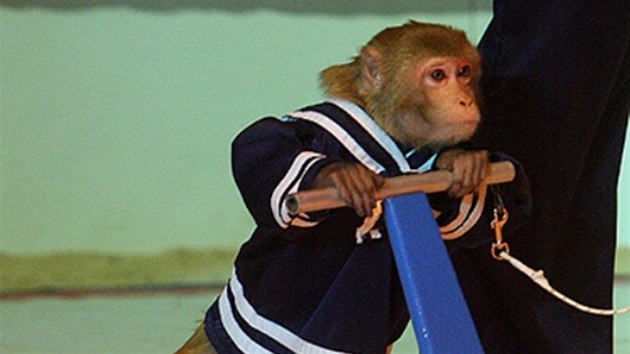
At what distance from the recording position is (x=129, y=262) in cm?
281

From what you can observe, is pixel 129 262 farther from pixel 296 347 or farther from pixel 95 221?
pixel 296 347

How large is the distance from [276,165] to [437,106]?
0.59 feet

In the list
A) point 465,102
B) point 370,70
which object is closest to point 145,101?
point 370,70

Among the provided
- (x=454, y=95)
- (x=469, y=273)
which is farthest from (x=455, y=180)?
(x=469, y=273)

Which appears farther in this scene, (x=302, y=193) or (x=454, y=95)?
(x=454, y=95)

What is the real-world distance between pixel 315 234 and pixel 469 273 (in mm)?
344

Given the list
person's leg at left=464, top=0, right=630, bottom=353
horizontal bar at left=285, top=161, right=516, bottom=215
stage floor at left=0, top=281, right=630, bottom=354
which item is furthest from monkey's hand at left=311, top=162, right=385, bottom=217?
stage floor at left=0, top=281, right=630, bottom=354

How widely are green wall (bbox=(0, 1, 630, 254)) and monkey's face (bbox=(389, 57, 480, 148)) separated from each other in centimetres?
148


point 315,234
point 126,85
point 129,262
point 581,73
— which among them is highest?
point 581,73

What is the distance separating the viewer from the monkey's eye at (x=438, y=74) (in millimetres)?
1320

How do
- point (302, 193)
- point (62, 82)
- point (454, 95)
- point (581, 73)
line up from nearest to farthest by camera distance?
point (302, 193) → point (454, 95) → point (581, 73) → point (62, 82)

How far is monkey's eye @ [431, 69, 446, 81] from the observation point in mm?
1320

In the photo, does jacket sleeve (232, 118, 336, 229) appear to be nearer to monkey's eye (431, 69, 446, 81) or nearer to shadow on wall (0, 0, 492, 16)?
monkey's eye (431, 69, 446, 81)

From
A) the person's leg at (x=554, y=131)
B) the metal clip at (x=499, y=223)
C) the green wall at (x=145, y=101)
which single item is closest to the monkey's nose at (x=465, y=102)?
the metal clip at (x=499, y=223)
